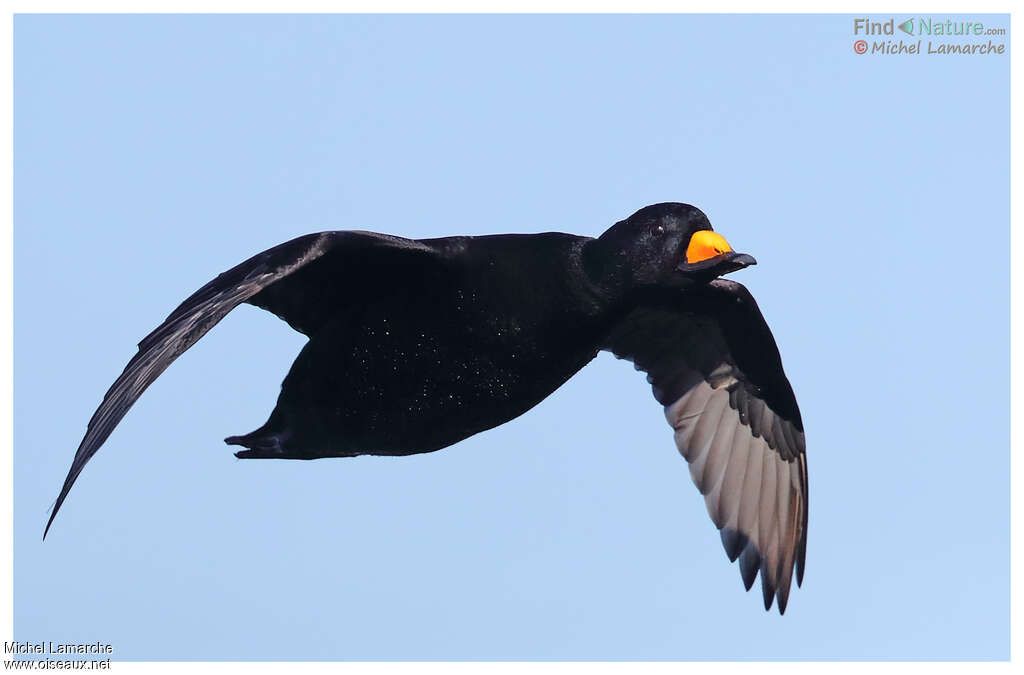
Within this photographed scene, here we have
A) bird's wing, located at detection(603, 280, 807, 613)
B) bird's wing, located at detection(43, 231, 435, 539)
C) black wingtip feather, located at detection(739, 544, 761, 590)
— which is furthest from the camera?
black wingtip feather, located at detection(739, 544, 761, 590)

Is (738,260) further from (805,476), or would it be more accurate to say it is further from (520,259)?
(805,476)

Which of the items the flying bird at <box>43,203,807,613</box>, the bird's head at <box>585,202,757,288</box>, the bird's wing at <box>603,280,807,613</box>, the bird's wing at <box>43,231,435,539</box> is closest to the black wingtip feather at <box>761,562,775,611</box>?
the bird's wing at <box>603,280,807,613</box>

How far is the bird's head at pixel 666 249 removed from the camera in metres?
6.87

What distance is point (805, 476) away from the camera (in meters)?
9.16

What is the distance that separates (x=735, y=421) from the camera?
8945mm

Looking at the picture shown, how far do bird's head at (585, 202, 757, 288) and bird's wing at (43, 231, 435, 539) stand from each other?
0.85 meters

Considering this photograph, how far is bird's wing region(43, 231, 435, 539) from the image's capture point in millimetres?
6151

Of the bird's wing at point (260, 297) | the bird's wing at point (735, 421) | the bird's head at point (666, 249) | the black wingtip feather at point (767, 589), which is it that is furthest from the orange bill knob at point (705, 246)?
the black wingtip feather at point (767, 589)

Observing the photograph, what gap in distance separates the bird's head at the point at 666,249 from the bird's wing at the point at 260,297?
33.4 inches

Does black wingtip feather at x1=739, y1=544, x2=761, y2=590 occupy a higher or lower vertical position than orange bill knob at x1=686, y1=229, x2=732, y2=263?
lower

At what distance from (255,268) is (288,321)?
3.81 ft

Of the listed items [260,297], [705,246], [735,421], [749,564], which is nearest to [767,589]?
[749,564]

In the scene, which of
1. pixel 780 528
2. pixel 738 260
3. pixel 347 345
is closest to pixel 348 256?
pixel 347 345

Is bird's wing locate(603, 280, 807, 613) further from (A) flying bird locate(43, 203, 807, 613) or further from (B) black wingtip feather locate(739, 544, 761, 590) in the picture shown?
(A) flying bird locate(43, 203, 807, 613)
